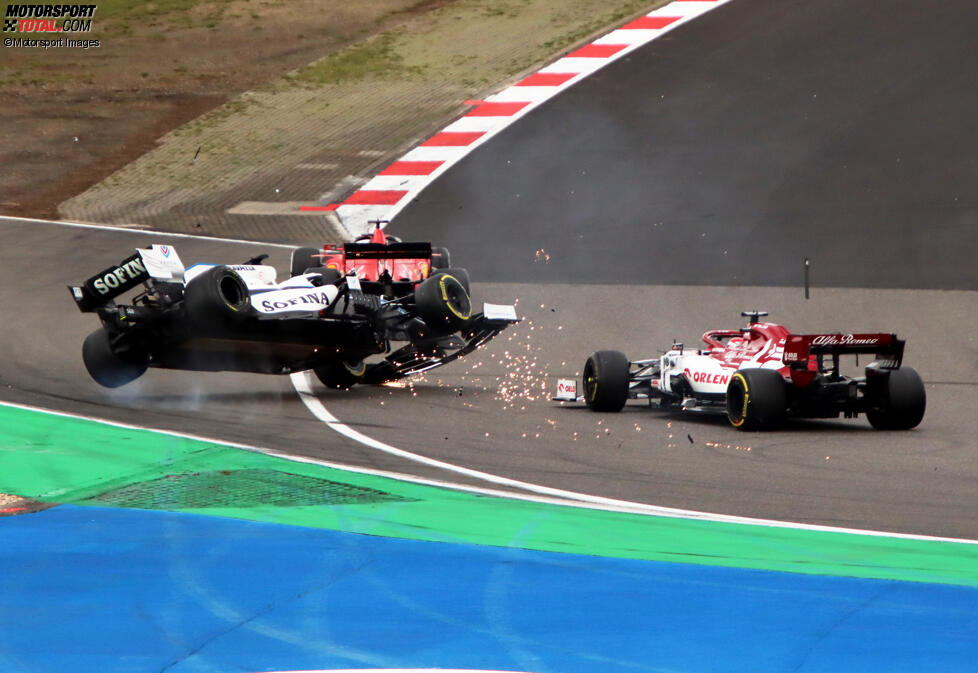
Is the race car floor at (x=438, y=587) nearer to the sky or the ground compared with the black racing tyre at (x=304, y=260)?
nearer to the ground

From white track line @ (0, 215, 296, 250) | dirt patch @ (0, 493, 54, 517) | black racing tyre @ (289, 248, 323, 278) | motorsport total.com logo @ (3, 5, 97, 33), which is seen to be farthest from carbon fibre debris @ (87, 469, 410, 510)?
motorsport total.com logo @ (3, 5, 97, 33)

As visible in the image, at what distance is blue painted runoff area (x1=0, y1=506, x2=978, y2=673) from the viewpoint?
5691 millimetres

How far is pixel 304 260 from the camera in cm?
1614

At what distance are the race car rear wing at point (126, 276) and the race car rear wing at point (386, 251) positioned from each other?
259 cm

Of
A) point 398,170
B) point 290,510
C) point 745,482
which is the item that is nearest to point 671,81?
point 398,170

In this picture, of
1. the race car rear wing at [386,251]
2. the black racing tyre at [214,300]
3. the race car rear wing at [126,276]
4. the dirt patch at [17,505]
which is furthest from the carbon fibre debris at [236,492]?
the race car rear wing at [386,251]

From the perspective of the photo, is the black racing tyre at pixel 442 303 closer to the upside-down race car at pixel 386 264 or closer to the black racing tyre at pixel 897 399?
the upside-down race car at pixel 386 264

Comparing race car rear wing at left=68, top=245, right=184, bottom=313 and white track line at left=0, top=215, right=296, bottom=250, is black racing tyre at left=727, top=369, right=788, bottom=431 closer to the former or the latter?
race car rear wing at left=68, top=245, right=184, bottom=313

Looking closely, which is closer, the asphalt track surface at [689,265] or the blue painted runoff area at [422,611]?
the blue painted runoff area at [422,611]

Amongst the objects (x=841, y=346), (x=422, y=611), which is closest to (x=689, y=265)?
(x=841, y=346)

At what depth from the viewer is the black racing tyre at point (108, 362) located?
13288mm

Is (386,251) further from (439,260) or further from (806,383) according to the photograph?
(806,383)

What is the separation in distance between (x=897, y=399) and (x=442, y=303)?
4672 millimetres

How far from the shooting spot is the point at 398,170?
81.4 feet
